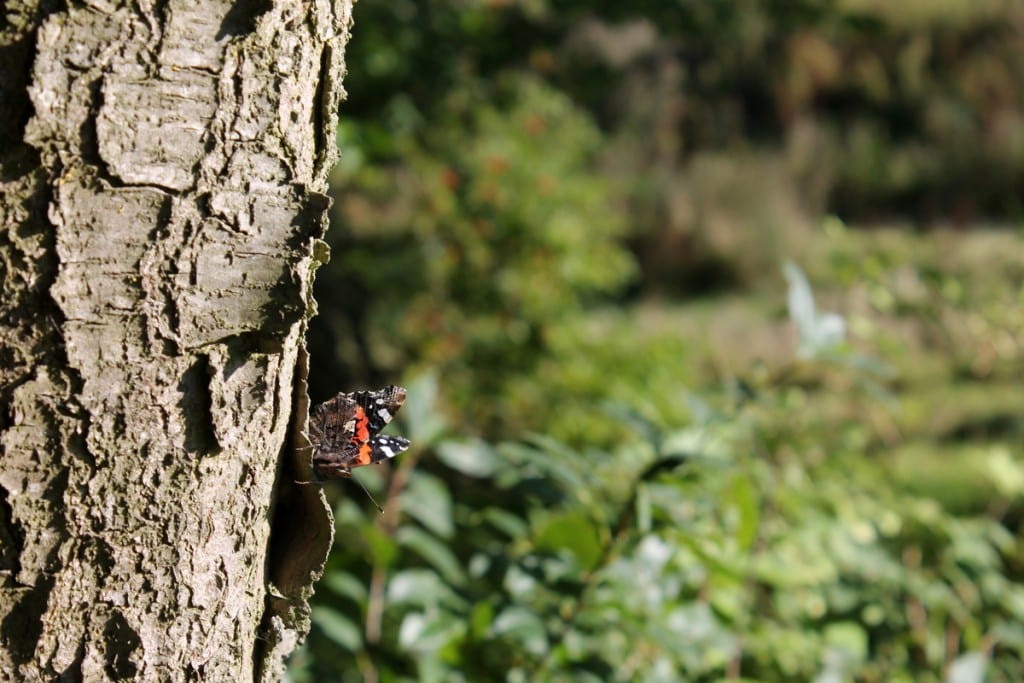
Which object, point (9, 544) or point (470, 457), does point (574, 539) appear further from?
point (9, 544)

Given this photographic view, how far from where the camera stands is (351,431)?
4.07 ft

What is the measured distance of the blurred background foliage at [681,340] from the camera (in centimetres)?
183

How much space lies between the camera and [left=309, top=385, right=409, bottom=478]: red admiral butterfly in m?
1.21

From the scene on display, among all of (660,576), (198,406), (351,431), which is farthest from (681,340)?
(198,406)

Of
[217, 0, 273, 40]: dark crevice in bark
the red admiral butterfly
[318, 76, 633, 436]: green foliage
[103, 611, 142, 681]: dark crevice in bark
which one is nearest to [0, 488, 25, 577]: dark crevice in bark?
[103, 611, 142, 681]: dark crevice in bark

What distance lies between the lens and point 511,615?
5.40ft

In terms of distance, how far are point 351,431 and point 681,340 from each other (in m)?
4.27

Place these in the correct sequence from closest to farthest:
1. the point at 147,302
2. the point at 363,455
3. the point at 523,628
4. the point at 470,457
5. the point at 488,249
Answer: the point at 147,302, the point at 363,455, the point at 523,628, the point at 470,457, the point at 488,249

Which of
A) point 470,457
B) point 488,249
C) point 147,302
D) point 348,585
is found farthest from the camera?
point 488,249

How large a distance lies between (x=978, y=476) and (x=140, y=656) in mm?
4651

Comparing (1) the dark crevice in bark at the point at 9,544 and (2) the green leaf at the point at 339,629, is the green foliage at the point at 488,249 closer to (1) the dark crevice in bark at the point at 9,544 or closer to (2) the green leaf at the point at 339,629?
(2) the green leaf at the point at 339,629

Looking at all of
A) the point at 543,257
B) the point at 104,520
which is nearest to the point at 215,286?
the point at 104,520

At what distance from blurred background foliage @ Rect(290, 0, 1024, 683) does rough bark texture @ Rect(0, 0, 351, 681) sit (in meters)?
0.68

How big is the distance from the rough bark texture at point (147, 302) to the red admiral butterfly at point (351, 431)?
0.10m
